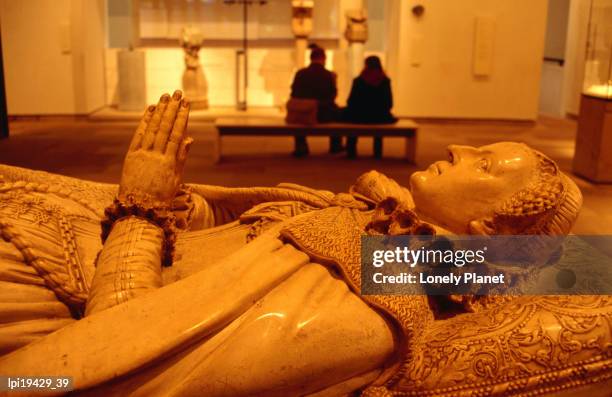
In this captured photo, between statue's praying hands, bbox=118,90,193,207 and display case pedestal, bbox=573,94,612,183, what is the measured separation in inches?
252

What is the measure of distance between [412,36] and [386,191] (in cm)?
1084

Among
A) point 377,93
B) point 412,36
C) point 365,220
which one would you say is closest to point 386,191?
point 365,220

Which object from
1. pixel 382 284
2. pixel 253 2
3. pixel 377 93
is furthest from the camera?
pixel 253 2

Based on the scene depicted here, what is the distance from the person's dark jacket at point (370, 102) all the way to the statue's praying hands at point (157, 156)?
651cm

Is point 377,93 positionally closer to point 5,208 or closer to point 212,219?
point 212,219

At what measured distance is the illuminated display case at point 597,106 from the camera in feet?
25.8

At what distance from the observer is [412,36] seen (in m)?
13.0

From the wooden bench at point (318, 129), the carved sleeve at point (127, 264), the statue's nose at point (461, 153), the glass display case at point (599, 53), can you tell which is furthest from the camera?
the wooden bench at point (318, 129)

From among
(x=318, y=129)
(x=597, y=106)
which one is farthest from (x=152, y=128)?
(x=597, y=106)

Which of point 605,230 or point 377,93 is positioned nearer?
point 605,230

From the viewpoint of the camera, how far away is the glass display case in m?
8.08

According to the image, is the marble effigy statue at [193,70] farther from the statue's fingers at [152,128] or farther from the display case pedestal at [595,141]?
the statue's fingers at [152,128]

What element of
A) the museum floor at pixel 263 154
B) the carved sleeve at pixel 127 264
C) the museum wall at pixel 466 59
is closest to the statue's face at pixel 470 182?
the carved sleeve at pixel 127 264
